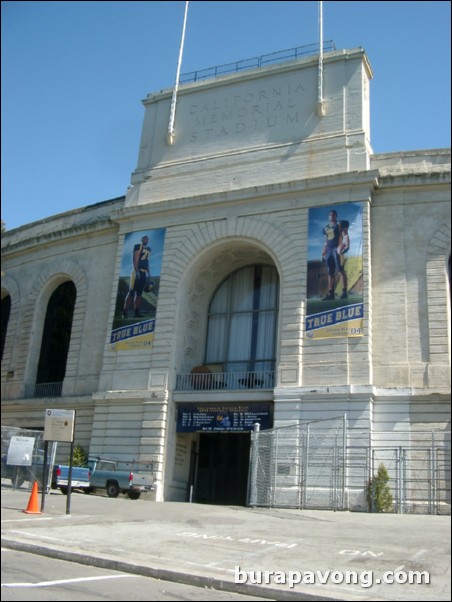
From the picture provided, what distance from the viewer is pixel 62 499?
20.4m

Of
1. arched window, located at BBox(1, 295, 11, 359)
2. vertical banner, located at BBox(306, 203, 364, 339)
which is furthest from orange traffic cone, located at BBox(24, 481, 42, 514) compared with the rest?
arched window, located at BBox(1, 295, 11, 359)

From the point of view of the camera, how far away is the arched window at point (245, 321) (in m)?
29.5

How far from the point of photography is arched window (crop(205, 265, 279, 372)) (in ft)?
96.8

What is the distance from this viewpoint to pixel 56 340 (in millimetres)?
35031

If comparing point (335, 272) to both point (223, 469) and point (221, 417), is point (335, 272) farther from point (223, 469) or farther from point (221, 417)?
point (223, 469)

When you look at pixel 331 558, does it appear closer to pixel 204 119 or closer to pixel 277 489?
pixel 277 489

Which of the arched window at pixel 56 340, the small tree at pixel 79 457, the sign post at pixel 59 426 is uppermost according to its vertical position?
the arched window at pixel 56 340

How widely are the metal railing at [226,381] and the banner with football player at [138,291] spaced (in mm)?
2404

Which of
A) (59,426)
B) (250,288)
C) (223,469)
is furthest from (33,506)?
(250,288)

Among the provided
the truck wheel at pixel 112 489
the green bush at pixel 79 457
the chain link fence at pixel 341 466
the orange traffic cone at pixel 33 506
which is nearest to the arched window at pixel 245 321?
the chain link fence at pixel 341 466

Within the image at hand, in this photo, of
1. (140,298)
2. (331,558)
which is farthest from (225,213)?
(331,558)

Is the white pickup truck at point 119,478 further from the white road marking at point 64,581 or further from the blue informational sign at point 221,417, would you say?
the white road marking at point 64,581

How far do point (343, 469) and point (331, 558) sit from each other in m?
12.3

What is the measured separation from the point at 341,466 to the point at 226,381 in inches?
300
